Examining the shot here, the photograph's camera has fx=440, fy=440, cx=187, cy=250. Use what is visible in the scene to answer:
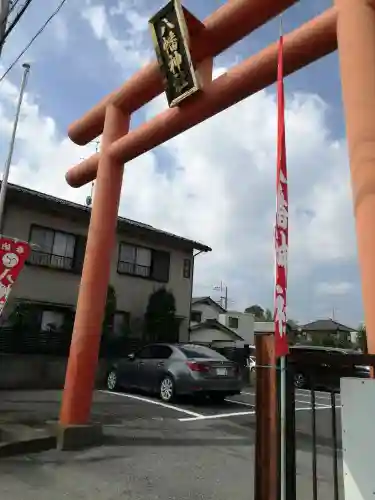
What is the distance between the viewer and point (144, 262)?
56.7 ft

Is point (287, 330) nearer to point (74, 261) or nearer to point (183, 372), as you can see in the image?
point (183, 372)

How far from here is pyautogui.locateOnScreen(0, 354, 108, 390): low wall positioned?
12680mm

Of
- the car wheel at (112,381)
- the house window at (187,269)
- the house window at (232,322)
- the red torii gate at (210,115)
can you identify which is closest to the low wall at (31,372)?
the car wheel at (112,381)

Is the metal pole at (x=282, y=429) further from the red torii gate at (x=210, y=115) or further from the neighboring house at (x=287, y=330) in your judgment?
the red torii gate at (x=210, y=115)

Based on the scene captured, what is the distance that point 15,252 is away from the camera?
5758mm

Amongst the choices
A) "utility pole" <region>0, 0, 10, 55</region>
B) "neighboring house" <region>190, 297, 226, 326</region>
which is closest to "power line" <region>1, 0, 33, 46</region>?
"utility pole" <region>0, 0, 10, 55</region>

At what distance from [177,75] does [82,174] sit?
2851mm

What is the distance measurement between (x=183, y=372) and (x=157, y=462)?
444 cm

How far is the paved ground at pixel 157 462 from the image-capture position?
412 cm

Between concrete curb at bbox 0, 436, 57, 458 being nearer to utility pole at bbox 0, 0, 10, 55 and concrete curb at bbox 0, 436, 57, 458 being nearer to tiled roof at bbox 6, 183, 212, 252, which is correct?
utility pole at bbox 0, 0, 10, 55

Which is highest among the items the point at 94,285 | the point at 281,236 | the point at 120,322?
the point at 120,322

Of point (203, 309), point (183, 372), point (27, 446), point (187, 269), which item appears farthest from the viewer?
point (203, 309)

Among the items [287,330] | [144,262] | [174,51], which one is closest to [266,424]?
[287,330]

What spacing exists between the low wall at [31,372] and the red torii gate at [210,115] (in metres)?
7.29
